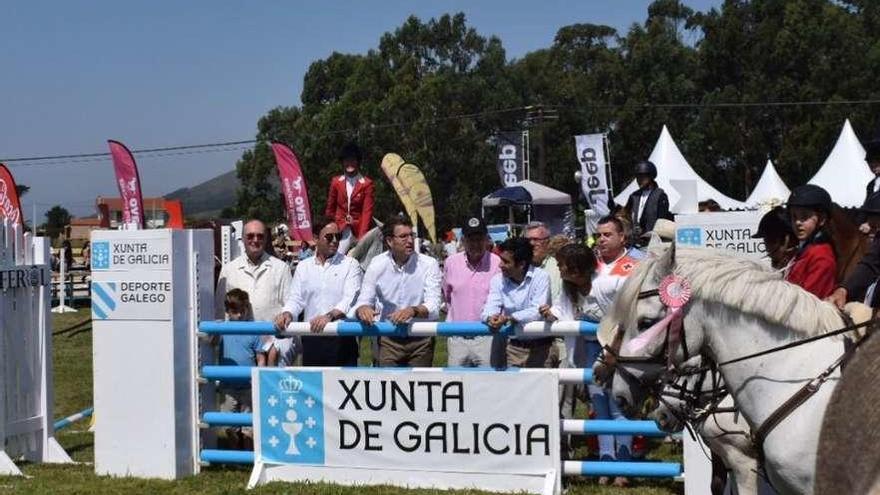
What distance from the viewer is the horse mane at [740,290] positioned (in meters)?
4.82

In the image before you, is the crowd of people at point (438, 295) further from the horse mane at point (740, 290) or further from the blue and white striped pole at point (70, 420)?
the blue and white striped pole at point (70, 420)

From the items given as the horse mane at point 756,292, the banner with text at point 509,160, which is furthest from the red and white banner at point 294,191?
the banner with text at point 509,160

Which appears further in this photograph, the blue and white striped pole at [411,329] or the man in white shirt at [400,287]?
the man in white shirt at [400,287]

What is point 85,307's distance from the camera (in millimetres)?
31359

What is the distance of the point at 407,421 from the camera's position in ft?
26.9

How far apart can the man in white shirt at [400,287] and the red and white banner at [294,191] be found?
24.2 feet

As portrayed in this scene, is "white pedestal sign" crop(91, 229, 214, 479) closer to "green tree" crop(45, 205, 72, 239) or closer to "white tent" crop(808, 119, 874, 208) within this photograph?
"white tent" crop(808, 119, 874, 208)

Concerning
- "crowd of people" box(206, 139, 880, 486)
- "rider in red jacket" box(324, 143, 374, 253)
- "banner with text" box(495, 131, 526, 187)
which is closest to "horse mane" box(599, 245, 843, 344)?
"crowd of people" box(206, 139, 880, 486)

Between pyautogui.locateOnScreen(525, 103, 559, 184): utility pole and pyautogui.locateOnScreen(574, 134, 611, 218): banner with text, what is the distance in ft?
72.5

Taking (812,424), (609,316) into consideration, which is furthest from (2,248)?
(812,424)

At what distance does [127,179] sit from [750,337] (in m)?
14.2

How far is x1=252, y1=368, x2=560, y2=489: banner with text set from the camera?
309 inches

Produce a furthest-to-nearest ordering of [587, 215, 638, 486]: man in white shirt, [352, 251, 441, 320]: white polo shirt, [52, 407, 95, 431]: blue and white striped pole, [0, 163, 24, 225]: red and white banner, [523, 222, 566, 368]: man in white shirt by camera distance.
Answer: [0, 163, 24, 225]: red and white banner → [52, 407, 95, 431]: blue and white striped pole → [523, 222, 566, 368]: man in white shirt → [352, 251, 441, 320]: white polo shirt → [587, 215, 638, 486]: man in white shirt

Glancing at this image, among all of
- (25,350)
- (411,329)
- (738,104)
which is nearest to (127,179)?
(25,350)
